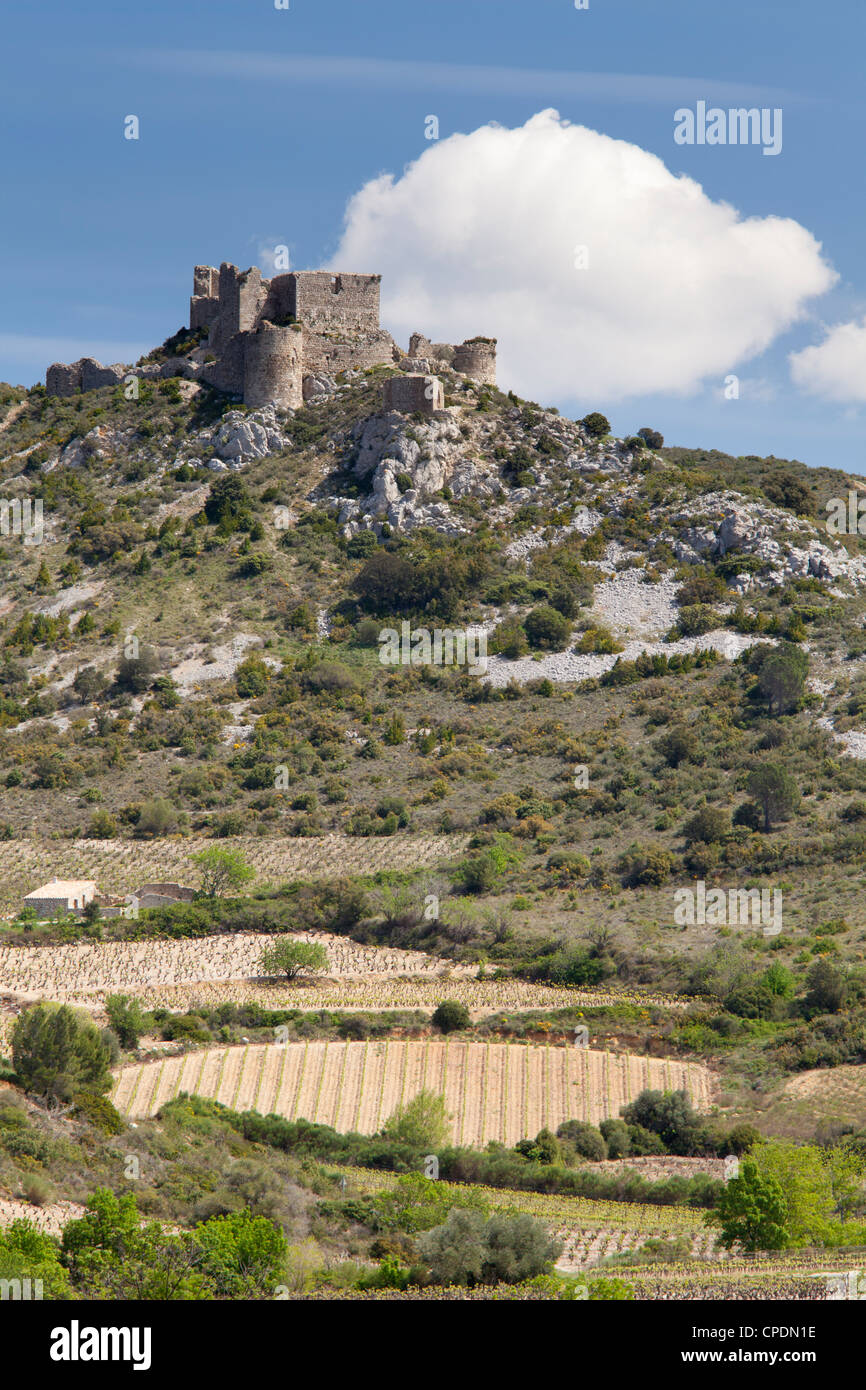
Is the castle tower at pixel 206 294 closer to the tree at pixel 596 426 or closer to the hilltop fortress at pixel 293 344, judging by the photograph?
the hilltop fortress at pixel 293 344

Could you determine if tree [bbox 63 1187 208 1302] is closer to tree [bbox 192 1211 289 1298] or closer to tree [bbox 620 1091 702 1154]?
tree [bbox 192 1211 289 1298]

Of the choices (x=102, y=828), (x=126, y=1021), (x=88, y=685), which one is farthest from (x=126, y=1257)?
(x=88, y=685)

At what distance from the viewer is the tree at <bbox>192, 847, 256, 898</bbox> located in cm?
5912

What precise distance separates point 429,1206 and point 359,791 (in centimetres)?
3783

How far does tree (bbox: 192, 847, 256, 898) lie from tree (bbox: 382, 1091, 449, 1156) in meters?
→ 21.1

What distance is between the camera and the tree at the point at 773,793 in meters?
61.0

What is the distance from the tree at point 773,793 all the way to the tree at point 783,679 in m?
7.58

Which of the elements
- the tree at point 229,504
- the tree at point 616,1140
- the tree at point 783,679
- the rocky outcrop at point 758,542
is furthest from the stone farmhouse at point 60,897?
the rocky outcrop at point 758,542

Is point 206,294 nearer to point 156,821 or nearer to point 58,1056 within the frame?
point 156,821

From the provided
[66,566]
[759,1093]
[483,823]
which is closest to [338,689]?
[483,823]

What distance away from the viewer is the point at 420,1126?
123 ft

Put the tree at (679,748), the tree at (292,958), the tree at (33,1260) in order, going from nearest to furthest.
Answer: the tree at (33,1260), the tree at (292,958), the tree at (679,748)

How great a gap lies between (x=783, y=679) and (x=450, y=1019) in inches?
1148

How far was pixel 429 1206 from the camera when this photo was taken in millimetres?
29781
